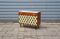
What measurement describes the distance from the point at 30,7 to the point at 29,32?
2250 millimetres

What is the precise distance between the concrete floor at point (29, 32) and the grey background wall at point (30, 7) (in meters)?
0.64

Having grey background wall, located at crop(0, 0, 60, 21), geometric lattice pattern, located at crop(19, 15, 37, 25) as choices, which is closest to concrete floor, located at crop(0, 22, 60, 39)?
geometric lattice pattern, located at crop(19, 15, 37, 25)

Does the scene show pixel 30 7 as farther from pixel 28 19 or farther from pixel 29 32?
pixel 29 32

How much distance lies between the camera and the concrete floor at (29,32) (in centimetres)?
742

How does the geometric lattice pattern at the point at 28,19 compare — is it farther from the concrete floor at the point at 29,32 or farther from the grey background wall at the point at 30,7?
the grey background wall at the point at 30,7

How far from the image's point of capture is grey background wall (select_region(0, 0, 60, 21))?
9.78m

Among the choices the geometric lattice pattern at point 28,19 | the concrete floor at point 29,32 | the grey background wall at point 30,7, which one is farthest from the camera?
the grey background wall at point 30,7

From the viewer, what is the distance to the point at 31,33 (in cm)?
782

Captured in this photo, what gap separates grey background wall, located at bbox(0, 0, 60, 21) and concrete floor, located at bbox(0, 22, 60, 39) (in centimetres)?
64

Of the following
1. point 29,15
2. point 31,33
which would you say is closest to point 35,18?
point 29,15

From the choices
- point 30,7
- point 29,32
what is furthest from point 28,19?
point 30,7

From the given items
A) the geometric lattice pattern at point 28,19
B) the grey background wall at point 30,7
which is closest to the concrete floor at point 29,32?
the geometric lattice pattern at point 28,19

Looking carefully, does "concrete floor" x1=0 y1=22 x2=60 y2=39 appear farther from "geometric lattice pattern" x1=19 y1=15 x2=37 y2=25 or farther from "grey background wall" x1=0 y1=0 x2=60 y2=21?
"grey background wall" x1=0 y1=0 x2=60 y2=21

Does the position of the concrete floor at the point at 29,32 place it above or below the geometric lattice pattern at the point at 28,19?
below
